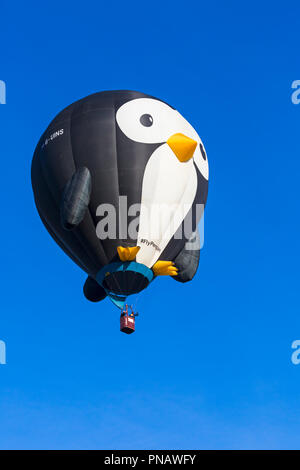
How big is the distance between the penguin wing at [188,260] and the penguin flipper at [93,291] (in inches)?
88.1

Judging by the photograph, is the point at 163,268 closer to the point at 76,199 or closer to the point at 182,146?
the point at 76,199

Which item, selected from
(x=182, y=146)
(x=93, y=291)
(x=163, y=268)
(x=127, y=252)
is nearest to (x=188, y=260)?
(x=163, y=268)

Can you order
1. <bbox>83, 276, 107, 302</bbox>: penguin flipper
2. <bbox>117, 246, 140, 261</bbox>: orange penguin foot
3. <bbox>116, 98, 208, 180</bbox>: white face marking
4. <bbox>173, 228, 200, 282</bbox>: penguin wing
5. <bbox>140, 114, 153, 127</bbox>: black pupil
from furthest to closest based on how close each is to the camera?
<bbox>83, 276, 107, 302</bbox>: penguin flipper < <bbox>173, 228, 200, 282</bbox>: penguin wing < <bbox>140, 114, 153, 127</bbox>: black pupil < <bbox>116, 98, 208, 180</bbox>: white face marking < <bbox>117, 246, 140, 261</bbox>: orange penguin foot

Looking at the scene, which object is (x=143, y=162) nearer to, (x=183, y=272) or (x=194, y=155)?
(x=194, y=155)

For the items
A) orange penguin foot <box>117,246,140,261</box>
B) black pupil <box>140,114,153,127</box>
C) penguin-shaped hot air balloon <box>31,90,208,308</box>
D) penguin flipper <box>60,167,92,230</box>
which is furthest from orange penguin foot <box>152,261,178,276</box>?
black pupil <box>140,114,153,127</box>

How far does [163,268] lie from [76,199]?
2.90 meters

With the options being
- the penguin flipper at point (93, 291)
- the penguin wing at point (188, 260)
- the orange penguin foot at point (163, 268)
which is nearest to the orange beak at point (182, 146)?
the penguin wing at point (188, 260)

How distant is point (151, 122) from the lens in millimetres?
22812

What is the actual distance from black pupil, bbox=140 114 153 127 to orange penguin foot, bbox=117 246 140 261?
3266 mm

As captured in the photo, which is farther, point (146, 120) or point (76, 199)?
point (146, 120)

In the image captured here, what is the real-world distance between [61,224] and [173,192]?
2974 mm

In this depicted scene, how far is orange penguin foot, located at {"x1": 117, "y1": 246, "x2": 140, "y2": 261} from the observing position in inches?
859

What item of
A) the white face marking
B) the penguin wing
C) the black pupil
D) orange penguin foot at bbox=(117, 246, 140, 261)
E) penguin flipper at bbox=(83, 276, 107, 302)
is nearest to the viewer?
orange penguin foot at bbox=(117, 246, 140, 261)

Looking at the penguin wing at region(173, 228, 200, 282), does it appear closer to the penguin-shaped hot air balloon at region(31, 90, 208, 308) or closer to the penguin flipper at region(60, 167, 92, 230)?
the penguin-shaped hot air balloon at region(31, 90, 208, 308)
